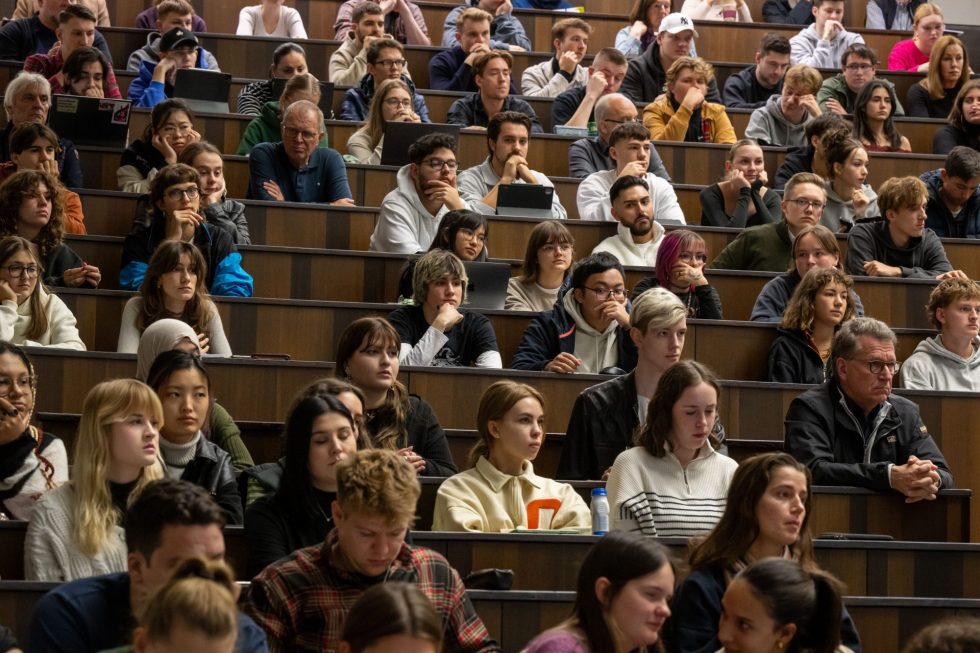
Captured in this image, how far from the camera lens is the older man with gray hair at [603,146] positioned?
6305mm

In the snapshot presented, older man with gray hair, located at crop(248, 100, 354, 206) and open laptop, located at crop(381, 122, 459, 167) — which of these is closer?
older man with gray hair, located at crop(248, 100, 354, 206)

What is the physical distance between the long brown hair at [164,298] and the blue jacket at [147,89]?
2.04 m

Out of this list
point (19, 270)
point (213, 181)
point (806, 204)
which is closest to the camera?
point (19, 270)

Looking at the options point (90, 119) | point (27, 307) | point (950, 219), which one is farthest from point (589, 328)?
point (90, 119)

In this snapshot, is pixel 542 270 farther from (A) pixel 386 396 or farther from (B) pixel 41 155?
(B) pixel 41 155

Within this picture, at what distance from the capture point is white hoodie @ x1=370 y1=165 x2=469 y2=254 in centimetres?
544

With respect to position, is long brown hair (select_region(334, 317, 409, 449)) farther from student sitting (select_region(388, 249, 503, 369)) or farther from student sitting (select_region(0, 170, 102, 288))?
student sitting (select_region(0, 170, 102, 288))

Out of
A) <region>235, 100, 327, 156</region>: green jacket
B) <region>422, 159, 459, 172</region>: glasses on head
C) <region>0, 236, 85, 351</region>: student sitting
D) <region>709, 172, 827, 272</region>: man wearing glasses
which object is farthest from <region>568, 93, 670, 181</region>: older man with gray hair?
<region>0, 236, 85, 351</region>: student sitting

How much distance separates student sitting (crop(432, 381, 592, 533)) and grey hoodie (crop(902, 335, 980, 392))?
144cm

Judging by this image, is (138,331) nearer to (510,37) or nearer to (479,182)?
(479,182)

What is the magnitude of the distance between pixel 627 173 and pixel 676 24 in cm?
158

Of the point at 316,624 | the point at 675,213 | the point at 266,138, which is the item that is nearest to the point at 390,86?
the point at 266,138

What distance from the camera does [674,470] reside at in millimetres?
3768

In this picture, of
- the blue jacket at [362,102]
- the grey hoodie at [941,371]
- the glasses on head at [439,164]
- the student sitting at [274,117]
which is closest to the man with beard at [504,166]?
the glasses on head at [439,164]
